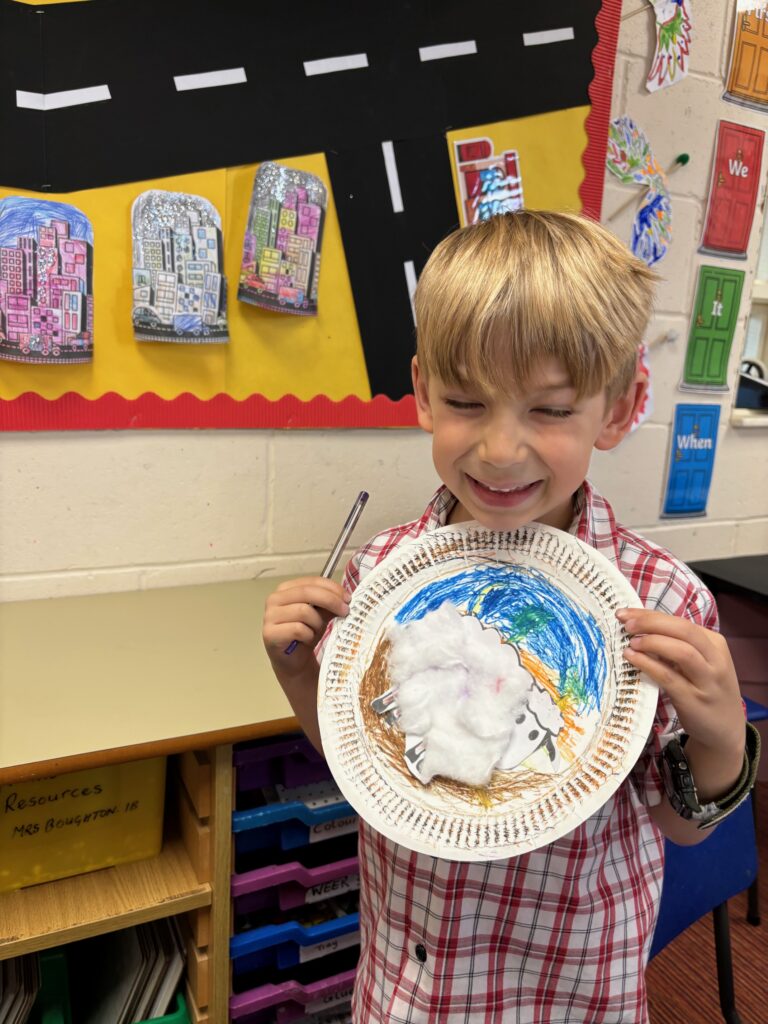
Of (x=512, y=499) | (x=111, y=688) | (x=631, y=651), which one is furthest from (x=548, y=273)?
(x=111, y=688)

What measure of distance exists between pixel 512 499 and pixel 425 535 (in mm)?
97

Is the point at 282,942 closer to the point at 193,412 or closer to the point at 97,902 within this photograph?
the point at 97,902

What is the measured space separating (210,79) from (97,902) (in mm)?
1290

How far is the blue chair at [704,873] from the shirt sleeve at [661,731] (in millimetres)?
358

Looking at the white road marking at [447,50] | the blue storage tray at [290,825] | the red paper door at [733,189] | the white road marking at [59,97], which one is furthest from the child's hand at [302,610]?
the red paper door at [733,189]

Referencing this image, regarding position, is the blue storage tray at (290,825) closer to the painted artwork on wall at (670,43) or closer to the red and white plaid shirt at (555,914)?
the red and white plaid shirt at (555,914)

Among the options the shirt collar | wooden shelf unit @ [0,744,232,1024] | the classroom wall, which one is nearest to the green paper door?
the classroom wall

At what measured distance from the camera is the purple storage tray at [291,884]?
103cm

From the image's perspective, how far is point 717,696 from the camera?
60cm

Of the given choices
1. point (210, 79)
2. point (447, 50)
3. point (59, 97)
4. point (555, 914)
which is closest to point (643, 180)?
point (447, 50)

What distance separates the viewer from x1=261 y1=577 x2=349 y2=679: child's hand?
0.70 m

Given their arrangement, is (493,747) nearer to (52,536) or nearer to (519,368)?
(519,368)

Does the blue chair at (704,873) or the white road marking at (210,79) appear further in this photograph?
the white road marking at (210,79)

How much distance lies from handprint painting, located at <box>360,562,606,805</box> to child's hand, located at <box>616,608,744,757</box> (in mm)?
47
